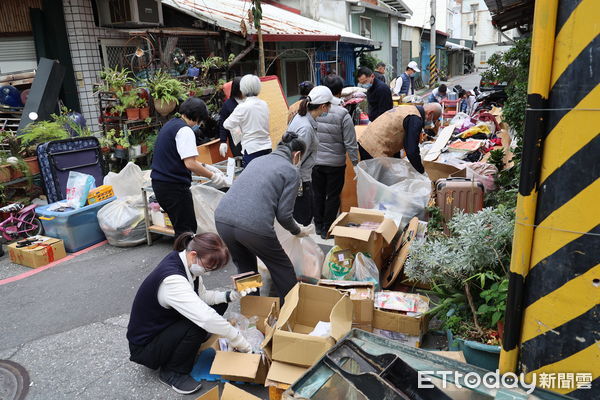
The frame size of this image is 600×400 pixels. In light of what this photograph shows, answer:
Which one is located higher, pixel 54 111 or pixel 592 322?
pixel 54 111

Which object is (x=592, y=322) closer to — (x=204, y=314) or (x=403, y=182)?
(x=204, y=314)

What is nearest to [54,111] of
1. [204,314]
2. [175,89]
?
[175,89]

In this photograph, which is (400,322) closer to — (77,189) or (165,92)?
(77,189)

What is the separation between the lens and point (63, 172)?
5738 millimetres

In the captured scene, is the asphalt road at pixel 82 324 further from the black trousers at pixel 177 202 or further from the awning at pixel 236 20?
the awning at pixel 236 20

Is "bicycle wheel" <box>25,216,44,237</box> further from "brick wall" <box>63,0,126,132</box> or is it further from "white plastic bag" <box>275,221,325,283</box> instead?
"white plastic bag" <box>275,221,325,283</box>

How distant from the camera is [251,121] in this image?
5.40 metres

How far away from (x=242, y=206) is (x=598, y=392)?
7.46ft

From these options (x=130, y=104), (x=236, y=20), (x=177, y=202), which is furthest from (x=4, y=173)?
(x=236, y=20)

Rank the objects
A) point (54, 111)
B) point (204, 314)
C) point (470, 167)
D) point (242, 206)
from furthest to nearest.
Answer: point (54, 111)
point (470, 167)
point (242, 206)
point (204, 314)

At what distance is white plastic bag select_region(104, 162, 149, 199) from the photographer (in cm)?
577

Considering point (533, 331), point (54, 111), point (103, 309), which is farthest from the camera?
point (54, 111)

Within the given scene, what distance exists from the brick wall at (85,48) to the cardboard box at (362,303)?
634 cm

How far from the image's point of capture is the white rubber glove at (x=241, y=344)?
2982 mm
